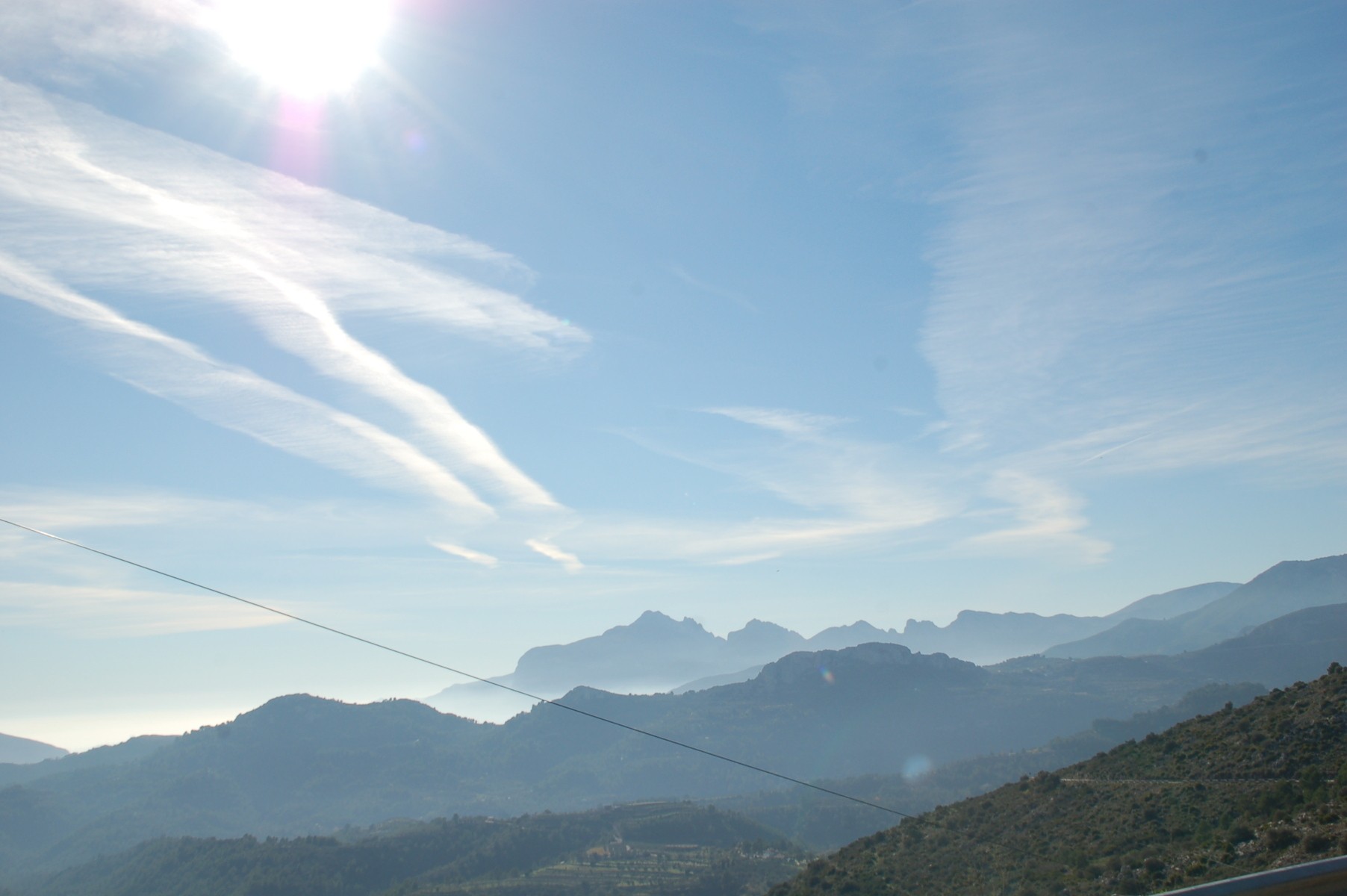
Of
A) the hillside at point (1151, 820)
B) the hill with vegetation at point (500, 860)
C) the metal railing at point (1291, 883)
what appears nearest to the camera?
the metal railing at point (1291, 883)

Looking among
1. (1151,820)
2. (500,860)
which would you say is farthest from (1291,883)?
(500,860)

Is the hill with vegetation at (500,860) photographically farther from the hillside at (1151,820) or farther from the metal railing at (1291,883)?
the metal railing at (1291,883)

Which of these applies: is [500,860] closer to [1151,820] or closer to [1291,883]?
[1151,820]

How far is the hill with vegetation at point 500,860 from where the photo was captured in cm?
9300

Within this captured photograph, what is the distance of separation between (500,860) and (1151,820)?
336ft

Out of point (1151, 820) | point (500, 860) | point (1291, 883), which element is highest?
point (1291, 883)

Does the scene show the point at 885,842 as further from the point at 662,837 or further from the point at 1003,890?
the point at 662,837

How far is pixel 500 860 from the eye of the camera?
371ft

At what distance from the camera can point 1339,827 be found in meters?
18.0

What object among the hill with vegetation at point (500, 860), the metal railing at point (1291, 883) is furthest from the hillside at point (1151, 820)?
the hill with vegetation at point (500, 860)

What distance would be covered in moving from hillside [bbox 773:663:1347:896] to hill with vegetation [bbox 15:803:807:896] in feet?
155

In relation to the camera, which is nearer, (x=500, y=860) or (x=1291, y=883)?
(x=1291, y=883)

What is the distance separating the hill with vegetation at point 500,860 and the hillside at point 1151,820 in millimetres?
47331

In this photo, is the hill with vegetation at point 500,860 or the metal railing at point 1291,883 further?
the hill with vegetation at point 500,860
